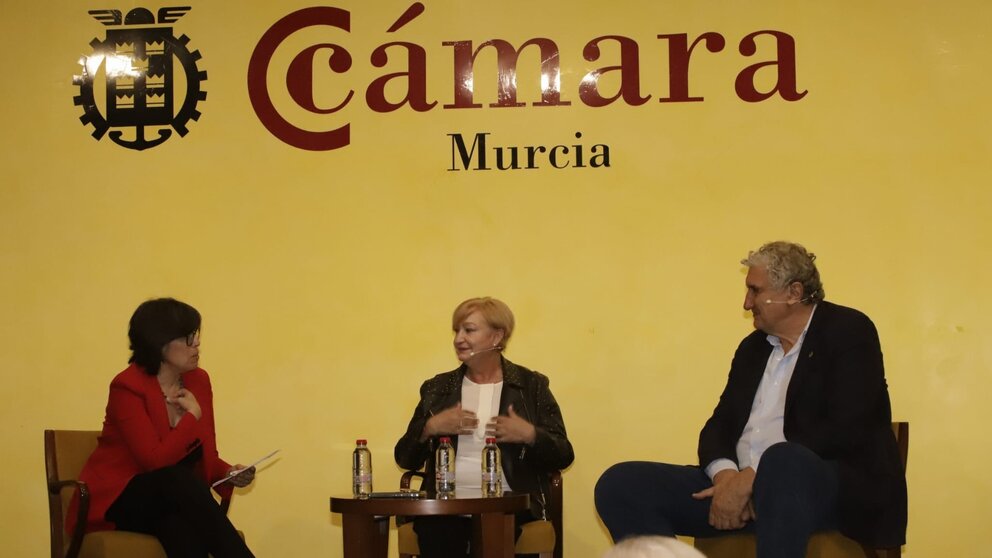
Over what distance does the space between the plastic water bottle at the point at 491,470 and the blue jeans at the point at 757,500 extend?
0.42 meters

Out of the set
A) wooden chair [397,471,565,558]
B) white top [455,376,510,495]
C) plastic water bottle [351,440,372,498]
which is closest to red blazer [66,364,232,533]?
plastic water bottle [351,440,372,498]

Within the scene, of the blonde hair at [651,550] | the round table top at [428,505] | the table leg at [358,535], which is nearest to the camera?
the blonde hair at [651,550]

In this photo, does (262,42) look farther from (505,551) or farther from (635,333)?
(505,551)

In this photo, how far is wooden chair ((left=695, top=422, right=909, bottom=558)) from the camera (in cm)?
356

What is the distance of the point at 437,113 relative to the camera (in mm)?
5121

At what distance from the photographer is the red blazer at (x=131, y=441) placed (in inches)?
155

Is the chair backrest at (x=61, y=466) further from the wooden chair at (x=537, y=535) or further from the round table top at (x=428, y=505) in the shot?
the wooden chair at (x=537, y=535)

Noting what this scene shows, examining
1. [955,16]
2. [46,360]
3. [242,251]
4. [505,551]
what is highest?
[955,16]

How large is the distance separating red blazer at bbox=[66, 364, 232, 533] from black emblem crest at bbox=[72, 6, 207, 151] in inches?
59.1

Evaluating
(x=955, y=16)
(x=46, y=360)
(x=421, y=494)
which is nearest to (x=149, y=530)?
(x=421, y=494)

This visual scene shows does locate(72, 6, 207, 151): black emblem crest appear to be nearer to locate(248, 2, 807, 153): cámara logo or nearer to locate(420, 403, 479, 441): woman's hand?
locate(248, 2, 807, 153): cámara logo

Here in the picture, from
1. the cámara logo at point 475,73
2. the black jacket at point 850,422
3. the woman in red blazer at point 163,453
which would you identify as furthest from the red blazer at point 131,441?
the black jacket at point 850,422

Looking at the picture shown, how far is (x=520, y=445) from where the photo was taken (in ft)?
14.3

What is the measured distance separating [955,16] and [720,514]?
102 inches
